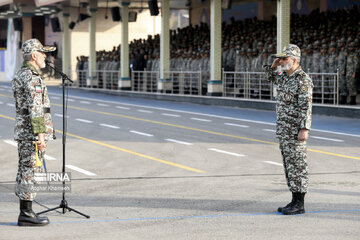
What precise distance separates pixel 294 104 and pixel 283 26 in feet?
61.1

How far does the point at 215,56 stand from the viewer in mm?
31234

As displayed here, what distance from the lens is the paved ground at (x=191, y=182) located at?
26.4ft

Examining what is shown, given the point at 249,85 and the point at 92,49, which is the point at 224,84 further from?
the point at 92,49

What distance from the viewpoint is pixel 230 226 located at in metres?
8.13

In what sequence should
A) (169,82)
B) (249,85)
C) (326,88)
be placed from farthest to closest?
(169,82) → (249,85) → (326,88)

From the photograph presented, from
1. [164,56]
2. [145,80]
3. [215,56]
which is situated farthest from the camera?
[145,80]

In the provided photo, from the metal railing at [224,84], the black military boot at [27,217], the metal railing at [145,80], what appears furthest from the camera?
the metal railing at [145,80]

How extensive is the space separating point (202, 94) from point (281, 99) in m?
24.1

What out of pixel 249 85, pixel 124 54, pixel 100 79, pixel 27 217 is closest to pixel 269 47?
pixel 249 85

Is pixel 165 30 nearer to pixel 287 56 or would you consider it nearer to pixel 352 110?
pixel 352 110

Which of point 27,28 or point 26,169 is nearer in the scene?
point 26,169

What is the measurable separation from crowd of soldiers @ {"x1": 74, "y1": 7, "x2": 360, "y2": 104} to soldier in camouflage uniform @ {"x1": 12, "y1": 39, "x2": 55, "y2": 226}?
1663 cm

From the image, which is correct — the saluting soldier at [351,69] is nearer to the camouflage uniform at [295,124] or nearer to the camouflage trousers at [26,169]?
the camouflage uniform at [295,124]

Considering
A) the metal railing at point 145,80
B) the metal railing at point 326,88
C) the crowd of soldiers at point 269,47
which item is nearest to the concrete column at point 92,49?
the crowd of soldiers at point 269,47
